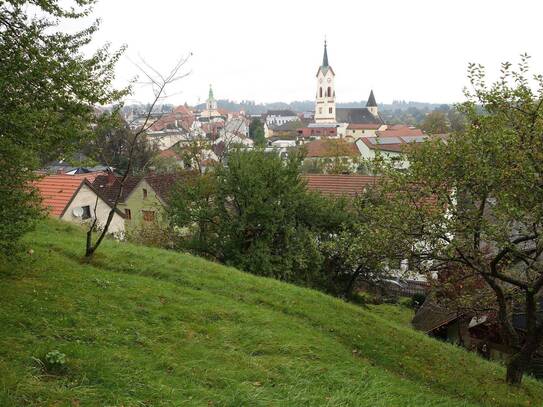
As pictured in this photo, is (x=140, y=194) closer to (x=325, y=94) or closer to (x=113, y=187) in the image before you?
(x=113, y=187)

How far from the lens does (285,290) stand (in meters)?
12.3

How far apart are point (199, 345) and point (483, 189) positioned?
16.9 feet

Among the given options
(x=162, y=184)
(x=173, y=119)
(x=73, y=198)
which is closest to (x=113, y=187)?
(x=162, y=184)

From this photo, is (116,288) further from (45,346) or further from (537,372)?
(537,372)

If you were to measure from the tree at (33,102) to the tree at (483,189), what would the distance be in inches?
213

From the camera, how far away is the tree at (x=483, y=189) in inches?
288

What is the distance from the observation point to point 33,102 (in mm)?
6719

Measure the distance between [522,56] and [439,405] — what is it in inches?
218

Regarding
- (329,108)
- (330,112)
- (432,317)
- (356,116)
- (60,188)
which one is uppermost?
(329,108)

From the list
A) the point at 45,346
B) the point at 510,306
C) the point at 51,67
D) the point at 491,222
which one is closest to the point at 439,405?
the point at 491,222

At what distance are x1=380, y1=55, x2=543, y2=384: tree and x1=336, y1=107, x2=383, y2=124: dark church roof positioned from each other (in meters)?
123

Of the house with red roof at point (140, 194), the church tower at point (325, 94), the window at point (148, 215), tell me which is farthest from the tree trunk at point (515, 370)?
the church tower at point (325, 94)

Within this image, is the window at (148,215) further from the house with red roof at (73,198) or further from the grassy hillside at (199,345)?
the grassy hillside at (199,345)

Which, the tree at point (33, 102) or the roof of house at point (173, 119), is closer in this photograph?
the tree at point (33, 102)
